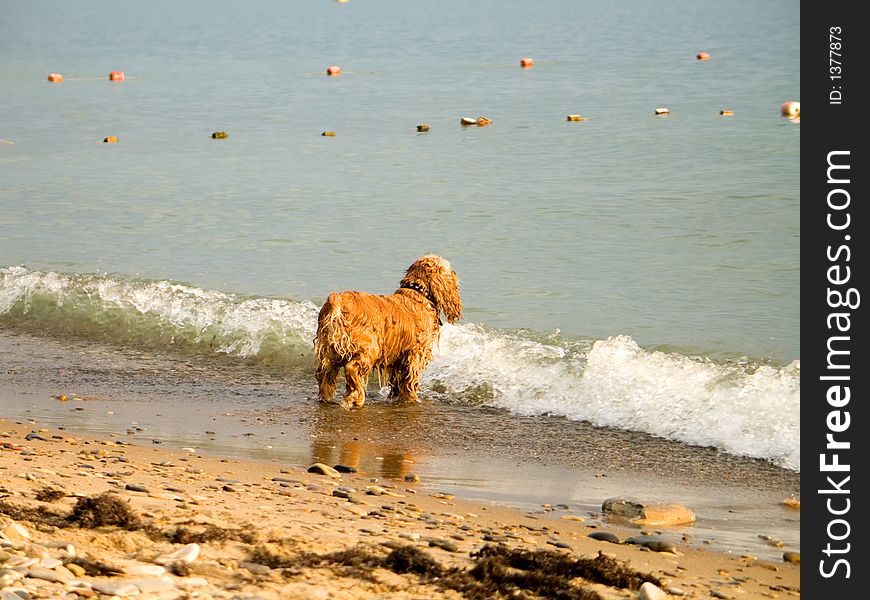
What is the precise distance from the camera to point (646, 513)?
25.0 feet

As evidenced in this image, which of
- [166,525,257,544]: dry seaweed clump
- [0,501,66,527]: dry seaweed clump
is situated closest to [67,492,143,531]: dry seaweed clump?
[0,501,66,527]: dry seaweed clump

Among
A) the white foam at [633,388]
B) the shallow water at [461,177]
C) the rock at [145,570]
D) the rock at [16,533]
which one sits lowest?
the rock at [145,570]

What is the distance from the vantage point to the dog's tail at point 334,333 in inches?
400

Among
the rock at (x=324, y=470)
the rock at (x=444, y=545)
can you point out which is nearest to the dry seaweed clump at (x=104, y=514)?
the rock at (x=444, y=545)

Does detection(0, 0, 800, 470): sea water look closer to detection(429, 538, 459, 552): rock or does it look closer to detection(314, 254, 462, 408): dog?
detection(314, 254, 462, 408): dog

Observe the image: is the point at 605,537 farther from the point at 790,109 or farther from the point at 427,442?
the point at 790,109

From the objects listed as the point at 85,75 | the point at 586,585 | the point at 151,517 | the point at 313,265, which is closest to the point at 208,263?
the point at 313,265

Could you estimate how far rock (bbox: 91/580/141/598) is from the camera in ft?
18.4

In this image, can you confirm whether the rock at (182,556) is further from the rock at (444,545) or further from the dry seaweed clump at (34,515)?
the rock at (444,545)

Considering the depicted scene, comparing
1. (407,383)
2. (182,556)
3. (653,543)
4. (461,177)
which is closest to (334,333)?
(407,383)

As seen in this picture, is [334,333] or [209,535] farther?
[334,333]

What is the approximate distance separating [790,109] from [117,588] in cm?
2608

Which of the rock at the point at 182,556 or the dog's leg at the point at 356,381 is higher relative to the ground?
the dog's leg at the point at 356,381

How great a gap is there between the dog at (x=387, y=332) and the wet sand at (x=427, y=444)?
252 millimetres
